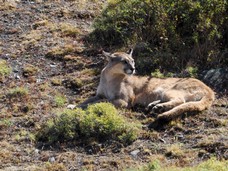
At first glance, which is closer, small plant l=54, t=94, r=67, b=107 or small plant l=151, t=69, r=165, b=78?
small plant l=54, t=94, r=67, b=107

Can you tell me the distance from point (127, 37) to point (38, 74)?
2.90 m

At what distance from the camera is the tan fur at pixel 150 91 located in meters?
10.1

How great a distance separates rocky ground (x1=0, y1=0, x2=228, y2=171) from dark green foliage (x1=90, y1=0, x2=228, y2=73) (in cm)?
109

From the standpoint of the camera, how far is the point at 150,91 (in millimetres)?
11117

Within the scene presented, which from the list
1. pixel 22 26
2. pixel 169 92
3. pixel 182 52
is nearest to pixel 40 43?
pixel 22 26

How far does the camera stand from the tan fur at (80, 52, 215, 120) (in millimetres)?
10133

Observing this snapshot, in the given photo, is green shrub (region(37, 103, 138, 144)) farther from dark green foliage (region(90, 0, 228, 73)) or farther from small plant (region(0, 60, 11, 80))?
small plant (region(0, 60, 11, 80))

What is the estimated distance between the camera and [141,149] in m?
8.76

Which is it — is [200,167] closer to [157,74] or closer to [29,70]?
[157,74]

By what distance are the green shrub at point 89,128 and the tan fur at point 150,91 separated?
0.86 m

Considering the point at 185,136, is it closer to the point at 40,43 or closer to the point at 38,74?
the point at 38,74

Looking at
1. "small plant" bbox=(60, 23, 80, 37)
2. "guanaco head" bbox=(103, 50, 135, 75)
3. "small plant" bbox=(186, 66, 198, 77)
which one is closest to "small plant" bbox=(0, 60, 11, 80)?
"small plant" bbox=(60, 23, 80, 37)

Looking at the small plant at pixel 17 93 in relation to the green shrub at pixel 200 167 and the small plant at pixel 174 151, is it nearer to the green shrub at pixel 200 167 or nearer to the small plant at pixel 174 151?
the small plant at pixel 174 151

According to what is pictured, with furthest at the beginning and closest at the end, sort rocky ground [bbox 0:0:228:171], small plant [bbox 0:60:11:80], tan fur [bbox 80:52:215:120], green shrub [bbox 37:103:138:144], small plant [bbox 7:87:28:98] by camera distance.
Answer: small plant [bbox 0:60:11:80]
small plant [bbox 7:87:28:98]
tan fur [bbox 80:52:215:120]
green shrub [bbox 37:103:138:144]
rocky ground [bbox 0:0:228:171]
